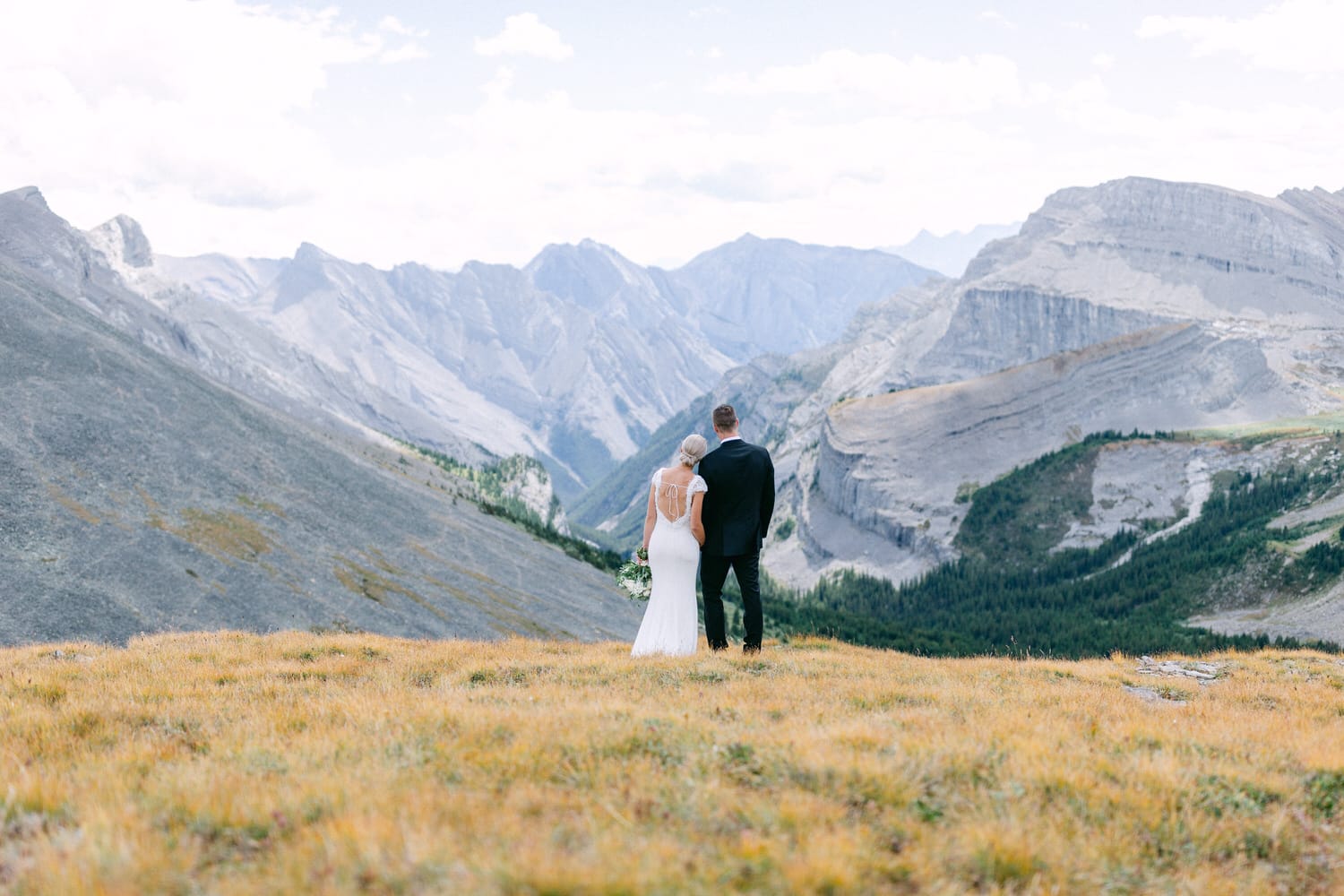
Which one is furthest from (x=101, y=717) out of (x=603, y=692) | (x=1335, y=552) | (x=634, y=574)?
(x=1335, y=552)

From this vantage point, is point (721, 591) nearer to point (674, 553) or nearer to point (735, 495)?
point (674, 553)

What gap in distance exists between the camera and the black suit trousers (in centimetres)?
1563

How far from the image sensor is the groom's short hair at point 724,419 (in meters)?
15.4

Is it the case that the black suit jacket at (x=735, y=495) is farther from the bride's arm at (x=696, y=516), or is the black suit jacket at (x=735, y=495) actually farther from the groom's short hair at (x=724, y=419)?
the groom's short hair at (x=724, y=419)

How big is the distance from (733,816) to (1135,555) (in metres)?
197

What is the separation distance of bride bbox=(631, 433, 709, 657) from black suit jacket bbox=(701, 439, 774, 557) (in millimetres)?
253

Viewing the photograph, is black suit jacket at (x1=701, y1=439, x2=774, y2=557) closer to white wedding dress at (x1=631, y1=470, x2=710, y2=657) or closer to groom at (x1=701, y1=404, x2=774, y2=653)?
groom at (x1=701, y1=404, x2=774, y2=653)

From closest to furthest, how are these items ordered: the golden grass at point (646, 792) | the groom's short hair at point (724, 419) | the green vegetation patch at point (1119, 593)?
1. the golden grass at point (646, 792)
2. the groom's short hair at point (724, 419)
3. the green vegetation patch at point (1119, 593)

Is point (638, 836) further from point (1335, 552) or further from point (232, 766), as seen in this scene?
point (1335, 552)

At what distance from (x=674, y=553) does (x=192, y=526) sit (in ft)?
149

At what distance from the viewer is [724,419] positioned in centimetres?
1562

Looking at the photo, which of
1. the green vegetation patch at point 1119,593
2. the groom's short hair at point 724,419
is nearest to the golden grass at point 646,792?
the groom's short hair at point 724,419

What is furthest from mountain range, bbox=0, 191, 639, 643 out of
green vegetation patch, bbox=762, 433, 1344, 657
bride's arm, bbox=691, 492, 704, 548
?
green vegetation patch, bbox=762, 433, 1344, 657

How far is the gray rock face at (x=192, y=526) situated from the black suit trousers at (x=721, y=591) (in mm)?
32105
